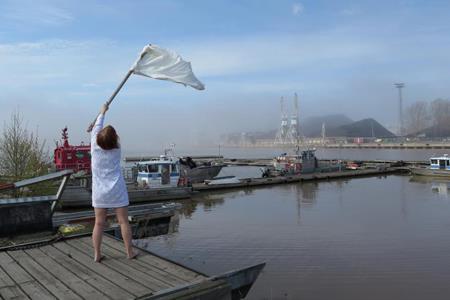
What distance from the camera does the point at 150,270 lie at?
559 cm

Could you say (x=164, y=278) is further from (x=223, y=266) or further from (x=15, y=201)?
(x=223, y=266)

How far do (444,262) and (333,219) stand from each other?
7870mm

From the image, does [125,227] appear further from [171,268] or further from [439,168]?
[439,168]

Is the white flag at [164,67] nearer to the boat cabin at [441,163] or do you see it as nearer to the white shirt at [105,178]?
the white shirt at [105,178]

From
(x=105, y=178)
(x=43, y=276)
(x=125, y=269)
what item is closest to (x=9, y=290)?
(x=43, y=276)

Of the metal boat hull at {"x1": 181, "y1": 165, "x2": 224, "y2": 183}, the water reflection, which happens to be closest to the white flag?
the water reflection

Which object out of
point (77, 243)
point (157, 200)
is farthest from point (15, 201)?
point (157, 200)

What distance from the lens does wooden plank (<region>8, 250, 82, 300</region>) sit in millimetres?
4829

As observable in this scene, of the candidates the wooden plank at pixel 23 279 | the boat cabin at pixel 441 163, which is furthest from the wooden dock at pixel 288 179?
the wooden plank at pixel 23 279

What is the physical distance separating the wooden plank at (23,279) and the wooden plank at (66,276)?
0.28 m

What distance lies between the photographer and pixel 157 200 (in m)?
27.5

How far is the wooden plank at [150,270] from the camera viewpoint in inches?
201

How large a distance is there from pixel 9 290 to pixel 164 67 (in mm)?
3663

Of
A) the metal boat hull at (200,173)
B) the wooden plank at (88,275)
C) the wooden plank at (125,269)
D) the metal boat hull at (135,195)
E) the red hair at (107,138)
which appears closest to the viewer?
the wooden plank at (88,275)
